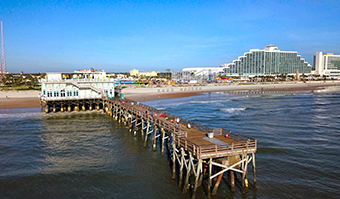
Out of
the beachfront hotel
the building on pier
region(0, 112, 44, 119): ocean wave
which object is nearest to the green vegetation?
region(0, 112, 44, 119): ocean wave

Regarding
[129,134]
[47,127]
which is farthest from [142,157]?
[47,127]

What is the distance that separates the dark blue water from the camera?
57.5 feet

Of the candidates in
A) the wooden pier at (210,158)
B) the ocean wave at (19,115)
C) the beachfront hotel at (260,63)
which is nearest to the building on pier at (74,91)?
the ocean wave at (19,115)

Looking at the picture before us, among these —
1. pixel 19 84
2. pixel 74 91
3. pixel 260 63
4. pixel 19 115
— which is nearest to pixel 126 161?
pixel 74 91

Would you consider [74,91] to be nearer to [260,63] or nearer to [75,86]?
[75,86]

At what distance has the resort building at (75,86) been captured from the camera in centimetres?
4744

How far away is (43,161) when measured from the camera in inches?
924

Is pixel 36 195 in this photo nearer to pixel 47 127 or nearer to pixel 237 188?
pixel 237 188

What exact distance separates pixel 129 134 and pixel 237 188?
715 inches

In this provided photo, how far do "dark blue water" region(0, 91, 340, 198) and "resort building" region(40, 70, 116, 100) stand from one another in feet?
32.9

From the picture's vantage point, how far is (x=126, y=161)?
75.1ft

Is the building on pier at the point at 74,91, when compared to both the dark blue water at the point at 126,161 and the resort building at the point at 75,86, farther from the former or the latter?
the dark blue water at the point at 126,161

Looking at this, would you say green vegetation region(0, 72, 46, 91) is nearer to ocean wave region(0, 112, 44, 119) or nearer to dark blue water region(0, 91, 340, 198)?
ocean wave region(0, 112, 44, 119)

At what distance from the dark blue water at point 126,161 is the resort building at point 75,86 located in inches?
395
